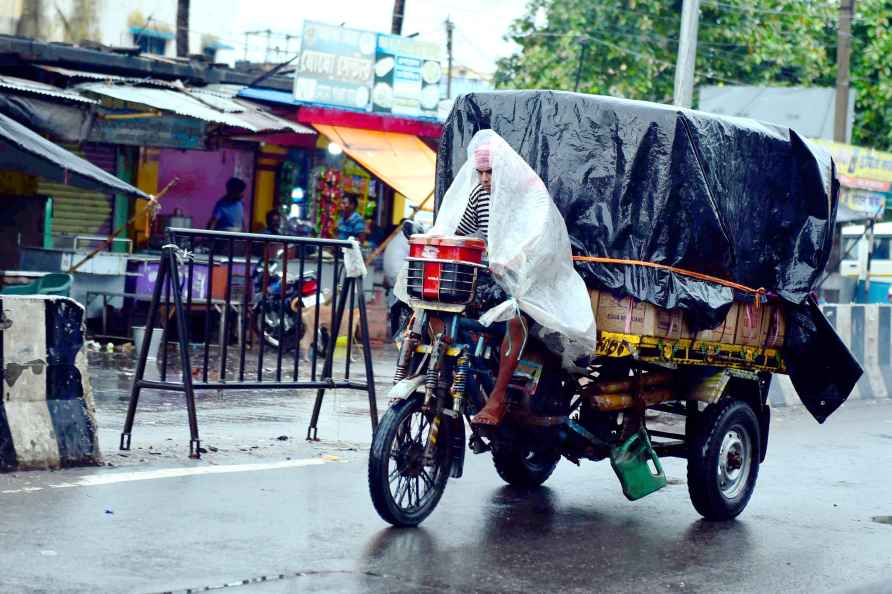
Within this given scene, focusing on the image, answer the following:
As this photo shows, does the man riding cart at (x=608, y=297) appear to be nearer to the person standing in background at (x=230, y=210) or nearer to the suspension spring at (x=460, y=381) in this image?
the suspension spring at (x=460, y=381)

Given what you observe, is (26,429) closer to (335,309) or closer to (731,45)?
(335,309)

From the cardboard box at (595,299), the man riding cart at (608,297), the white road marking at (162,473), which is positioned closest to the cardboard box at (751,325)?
the man riding cart at (608,297)

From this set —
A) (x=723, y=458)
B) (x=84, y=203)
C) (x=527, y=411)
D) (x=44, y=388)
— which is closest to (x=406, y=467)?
(x=527, y=411)

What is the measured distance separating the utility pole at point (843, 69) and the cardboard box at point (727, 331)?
76.5 feet

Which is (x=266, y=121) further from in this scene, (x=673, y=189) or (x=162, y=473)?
(x=673, y=189)

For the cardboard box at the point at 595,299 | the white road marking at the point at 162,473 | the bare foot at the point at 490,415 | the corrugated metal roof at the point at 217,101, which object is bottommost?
the white road marking at the point at 162,473

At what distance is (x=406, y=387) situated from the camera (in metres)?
6.63

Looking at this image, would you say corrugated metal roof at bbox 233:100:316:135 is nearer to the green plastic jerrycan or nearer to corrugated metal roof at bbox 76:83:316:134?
corrugated metal roof at bbox 76:83:316:134

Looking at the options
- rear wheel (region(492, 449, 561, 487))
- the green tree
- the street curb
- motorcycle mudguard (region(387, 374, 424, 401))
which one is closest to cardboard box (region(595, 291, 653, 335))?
motorcycle mudguard (region(387, 374, 424, 401))

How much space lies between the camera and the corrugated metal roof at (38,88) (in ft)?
50.4

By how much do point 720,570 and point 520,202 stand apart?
2.07 m

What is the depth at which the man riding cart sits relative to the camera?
265 inches

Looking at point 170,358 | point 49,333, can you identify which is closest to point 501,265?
point 49,333

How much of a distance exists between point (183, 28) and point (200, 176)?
4558mm
